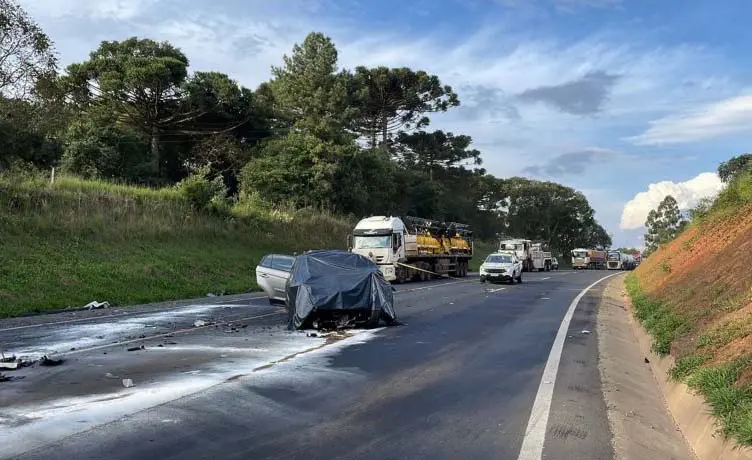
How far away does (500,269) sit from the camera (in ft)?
111

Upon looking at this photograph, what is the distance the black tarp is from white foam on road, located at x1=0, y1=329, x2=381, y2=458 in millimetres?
3138

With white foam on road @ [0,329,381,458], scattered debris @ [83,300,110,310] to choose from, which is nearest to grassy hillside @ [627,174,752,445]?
white foam on road @ [0,329,381,458]

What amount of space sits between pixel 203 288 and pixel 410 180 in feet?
128

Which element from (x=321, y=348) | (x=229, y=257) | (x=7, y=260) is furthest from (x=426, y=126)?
(x=321, y=348)

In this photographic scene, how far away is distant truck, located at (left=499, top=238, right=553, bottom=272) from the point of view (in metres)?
55.0

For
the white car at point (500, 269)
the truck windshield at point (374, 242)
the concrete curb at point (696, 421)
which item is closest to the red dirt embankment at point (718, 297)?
the concrete curb at point (696, 421)

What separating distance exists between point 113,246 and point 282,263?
10.5 metres

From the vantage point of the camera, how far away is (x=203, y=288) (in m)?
26.1

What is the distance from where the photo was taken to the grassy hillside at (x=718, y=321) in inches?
255

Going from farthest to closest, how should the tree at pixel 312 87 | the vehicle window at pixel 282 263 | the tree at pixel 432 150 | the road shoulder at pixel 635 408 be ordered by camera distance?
1. the tree at pixel 432 150
2. the tree at pixel 312 87
3. the vehicle window at pixel 282 263
4. the road shoulder at pixel 635 408

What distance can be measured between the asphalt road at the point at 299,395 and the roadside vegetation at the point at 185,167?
373 inches

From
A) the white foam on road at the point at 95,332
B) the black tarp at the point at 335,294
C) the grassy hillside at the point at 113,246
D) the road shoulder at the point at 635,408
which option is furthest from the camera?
the grassy hillside at the point at 113,246

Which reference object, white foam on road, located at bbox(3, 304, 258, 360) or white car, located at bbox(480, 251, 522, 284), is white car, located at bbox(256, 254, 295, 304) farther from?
white car, located at bbox(480, 251, 522, 284)

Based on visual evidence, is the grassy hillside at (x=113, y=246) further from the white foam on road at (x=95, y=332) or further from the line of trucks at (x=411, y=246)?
the line of trucks at (x=411, y=246)
